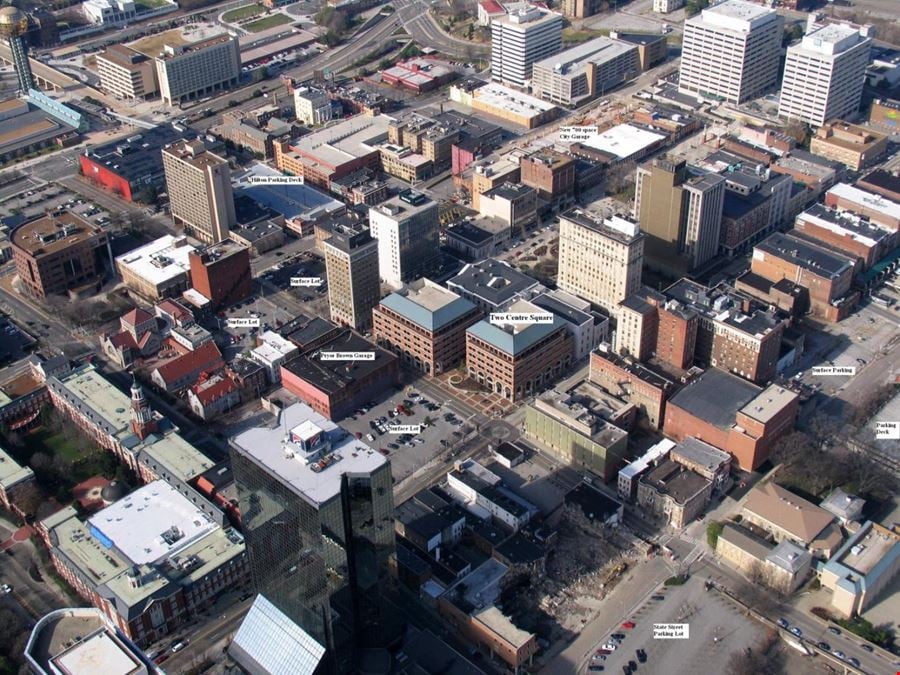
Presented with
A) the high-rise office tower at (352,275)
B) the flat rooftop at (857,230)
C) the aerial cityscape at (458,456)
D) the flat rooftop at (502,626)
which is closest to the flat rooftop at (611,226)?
the aerial cityscape at (458,456)

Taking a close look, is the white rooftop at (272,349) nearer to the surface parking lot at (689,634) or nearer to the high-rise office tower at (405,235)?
the high-rise office tower at (405,235)

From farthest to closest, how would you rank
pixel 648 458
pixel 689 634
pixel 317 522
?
pixel 648 458 → pixel 689 634 → pixel 317 522

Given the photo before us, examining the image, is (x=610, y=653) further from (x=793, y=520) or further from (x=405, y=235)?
(x=405, y=235)

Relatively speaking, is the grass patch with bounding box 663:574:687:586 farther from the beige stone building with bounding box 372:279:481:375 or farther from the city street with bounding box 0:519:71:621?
the city street with bounding box 0:519:71:621

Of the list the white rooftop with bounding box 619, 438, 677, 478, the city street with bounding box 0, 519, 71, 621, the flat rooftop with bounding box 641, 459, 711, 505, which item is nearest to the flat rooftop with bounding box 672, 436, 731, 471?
the white rooftop with bounding box 619, 438, 677, 478

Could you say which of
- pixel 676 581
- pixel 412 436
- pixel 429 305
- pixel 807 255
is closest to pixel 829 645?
pixel 676 581

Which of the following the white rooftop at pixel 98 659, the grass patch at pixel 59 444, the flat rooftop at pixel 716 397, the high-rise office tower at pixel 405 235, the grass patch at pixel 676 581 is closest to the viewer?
the white rooftop at pixel 98 659
